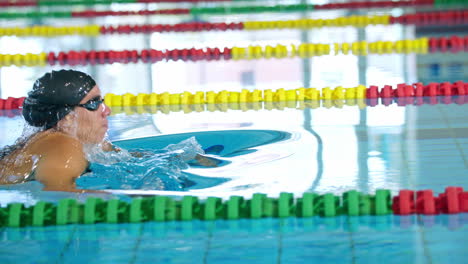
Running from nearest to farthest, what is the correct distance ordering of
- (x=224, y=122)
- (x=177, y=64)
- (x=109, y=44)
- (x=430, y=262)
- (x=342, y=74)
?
1. (x=430, y=262)
2. (x=224, y=122)
3. (x=342, y=74)
4. (x=177, y=64)
5. (x=109, y=44)

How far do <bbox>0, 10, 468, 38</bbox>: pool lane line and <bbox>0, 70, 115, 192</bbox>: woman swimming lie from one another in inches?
239

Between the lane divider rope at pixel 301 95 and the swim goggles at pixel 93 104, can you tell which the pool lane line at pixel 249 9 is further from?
the swim goggles at pixel 93 104

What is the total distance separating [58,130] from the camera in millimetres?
3775

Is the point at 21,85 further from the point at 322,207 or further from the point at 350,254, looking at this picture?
the point at 350,254

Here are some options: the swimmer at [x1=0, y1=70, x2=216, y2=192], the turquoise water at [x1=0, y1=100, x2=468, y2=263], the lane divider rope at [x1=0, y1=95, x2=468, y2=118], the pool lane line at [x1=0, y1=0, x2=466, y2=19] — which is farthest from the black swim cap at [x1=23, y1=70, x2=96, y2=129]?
the pool lane line at [x1=0, y1=0, x2=466, y2=19]

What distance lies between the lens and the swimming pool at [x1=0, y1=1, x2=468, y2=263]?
3039mm

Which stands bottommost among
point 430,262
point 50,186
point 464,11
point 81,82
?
point 430,262

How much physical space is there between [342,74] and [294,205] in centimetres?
362

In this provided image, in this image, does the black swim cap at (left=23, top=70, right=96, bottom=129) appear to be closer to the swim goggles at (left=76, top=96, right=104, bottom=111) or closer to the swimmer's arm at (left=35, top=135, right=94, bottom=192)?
the swim goggles at (left=76, top=96, right=104, bottom=111)

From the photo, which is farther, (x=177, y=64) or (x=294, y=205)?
(x=177, y=64)

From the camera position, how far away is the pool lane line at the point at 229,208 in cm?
336

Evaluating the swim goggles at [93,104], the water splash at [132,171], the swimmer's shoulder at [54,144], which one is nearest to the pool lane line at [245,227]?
the swimmer's shoulder at [54,144]

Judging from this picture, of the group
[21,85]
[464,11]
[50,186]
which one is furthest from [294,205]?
[464,11]

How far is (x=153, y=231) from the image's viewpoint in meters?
3.29
